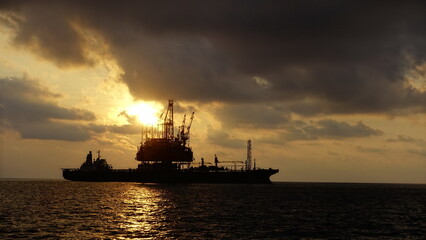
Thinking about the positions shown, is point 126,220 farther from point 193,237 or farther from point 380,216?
point 380,216

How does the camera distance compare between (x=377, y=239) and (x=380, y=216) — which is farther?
(x=380, y=216)

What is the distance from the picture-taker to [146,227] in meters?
58.0

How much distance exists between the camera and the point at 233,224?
6078 centimetres

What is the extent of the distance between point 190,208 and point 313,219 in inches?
970

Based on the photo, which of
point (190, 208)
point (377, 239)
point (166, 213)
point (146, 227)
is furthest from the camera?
point (190, 208)

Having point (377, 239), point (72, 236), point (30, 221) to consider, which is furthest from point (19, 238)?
point (377, 239)

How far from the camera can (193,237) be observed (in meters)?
49.7

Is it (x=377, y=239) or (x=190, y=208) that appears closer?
(x=377, y=239)

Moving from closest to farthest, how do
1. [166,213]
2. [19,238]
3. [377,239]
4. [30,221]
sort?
[19,238] < [377,239] < [30,221] < [166,213]

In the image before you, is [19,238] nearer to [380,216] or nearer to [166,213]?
[166,213]

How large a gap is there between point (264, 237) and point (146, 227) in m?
16.2

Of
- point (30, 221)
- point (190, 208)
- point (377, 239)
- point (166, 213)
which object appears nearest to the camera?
point (377, 239)

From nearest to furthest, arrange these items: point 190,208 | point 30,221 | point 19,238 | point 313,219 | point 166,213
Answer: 1. point 19,238
2. point 30,221
3. point 313,219
4. point 166,213
5. point 190,208

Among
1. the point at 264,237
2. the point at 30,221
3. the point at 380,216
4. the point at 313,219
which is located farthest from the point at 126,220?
the point at 380,216
